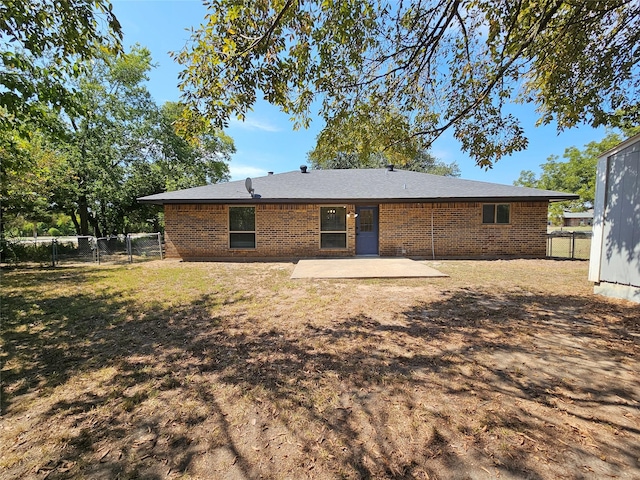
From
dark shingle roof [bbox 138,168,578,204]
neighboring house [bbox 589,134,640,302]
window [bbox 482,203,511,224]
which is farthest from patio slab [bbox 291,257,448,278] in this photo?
window [bbox 482,203,511,224]

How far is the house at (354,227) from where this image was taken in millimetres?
11477

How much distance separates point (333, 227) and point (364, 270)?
3.61m

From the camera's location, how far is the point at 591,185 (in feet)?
104

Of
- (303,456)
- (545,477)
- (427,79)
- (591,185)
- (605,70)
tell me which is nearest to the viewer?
(545,477)

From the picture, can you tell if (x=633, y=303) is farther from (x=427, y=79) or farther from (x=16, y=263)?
(x=16, y=263)

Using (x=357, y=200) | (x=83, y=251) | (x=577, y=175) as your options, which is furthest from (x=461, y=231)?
(x=577, y=175)

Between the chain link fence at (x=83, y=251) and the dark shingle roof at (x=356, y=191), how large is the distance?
286 centimetres

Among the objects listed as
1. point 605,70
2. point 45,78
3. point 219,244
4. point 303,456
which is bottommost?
point 303,456

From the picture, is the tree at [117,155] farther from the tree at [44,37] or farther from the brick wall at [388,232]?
the tree at [44,37]

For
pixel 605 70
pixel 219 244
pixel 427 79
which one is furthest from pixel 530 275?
pixel 219 244

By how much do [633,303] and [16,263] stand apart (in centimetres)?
1834

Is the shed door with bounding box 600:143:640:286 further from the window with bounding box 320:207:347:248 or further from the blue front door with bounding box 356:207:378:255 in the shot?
the window with bounding box 320:207:347:248

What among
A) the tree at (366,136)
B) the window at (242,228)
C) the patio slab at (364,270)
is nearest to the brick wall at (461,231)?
the patio slab at (364,270)

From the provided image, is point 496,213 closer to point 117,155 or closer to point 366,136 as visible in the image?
point 366,136
